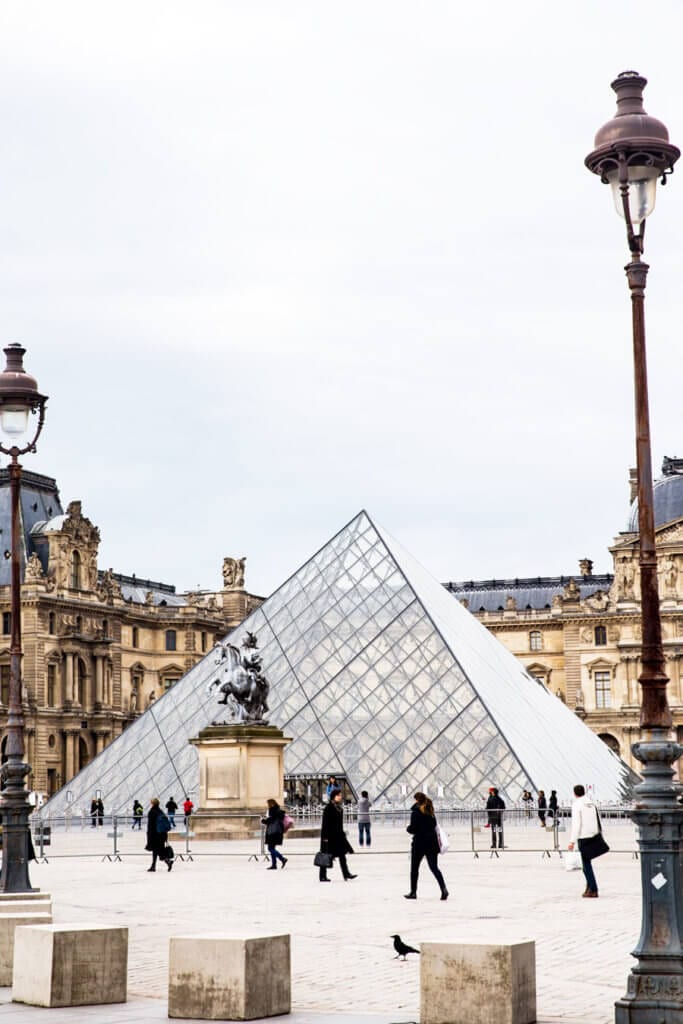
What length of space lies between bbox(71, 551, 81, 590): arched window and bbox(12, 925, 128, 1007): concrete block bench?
2656 inches

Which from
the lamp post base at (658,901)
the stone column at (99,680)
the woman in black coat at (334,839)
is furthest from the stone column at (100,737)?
the lamp post base at (658,901)

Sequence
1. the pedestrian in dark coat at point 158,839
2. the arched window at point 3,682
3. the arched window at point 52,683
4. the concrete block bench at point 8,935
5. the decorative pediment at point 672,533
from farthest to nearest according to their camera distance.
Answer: the decorative pediment at point 672,533 < the arched window at point 3,682 < the arched window at point 52,683 < the pedestrian in dark coat at point 158,839 < the concrete block bench at point 8,935

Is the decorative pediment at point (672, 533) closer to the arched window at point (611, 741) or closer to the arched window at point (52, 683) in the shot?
the arched window at point (611, 741)

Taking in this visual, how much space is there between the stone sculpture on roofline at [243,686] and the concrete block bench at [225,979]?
65.8ft

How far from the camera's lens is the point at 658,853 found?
26.8ft

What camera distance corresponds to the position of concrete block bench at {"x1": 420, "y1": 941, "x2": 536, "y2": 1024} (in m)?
8.17

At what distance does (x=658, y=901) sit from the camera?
320 inches

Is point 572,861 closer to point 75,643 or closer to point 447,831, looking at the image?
point 447,831

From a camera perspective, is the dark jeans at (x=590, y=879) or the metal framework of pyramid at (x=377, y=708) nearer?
the dark jeans at (x=590, y=879)

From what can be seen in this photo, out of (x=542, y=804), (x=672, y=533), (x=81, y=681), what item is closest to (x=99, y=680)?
(x=81, y=681)

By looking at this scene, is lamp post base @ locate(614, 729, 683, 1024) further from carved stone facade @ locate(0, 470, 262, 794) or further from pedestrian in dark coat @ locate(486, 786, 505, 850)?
carved stone facade @ locate(0, 470, 262, 794)

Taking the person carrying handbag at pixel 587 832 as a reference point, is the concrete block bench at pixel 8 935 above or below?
below

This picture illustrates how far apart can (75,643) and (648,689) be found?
2681 inches

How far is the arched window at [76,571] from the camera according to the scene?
76.1 metres
